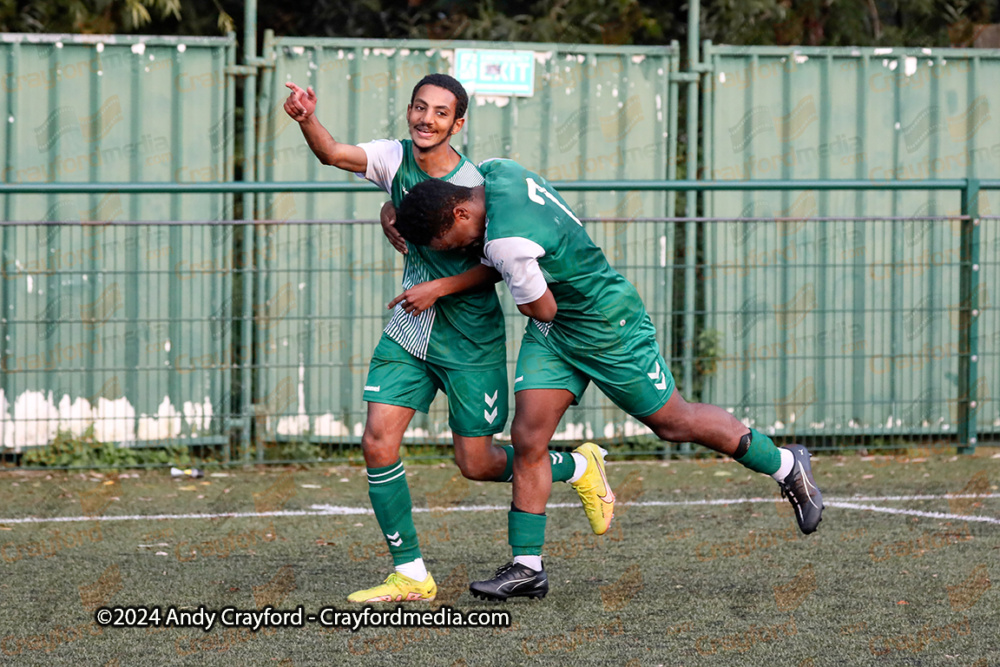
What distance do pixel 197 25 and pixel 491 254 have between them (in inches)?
291

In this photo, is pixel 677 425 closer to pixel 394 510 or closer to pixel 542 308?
pixel 542 308

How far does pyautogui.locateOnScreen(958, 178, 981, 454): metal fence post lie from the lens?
825 centimetres

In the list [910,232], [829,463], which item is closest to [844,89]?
[910,232]

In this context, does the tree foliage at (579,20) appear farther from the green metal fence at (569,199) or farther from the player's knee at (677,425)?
the player's knee at (677,425)

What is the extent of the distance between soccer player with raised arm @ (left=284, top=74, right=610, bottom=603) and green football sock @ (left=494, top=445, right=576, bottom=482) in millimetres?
158

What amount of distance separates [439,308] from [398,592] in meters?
1.06

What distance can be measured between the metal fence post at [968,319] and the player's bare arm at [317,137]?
4783 millimetres

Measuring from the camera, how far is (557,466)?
522 centimetres

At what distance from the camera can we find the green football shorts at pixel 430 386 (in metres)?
4.95

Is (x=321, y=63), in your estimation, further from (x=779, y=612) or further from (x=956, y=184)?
(x=779, y=612)

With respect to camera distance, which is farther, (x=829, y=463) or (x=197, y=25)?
(x=197, y=25)

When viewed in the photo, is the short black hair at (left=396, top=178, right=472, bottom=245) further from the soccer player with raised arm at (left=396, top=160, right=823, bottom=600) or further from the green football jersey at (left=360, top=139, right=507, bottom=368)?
the green football jersey at (left=360, top=139, right=507, bottom=368)

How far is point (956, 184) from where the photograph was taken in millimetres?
8180

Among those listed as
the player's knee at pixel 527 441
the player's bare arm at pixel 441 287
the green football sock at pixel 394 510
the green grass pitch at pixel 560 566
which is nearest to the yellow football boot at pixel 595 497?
the green grass pitch at pixel 560 566
